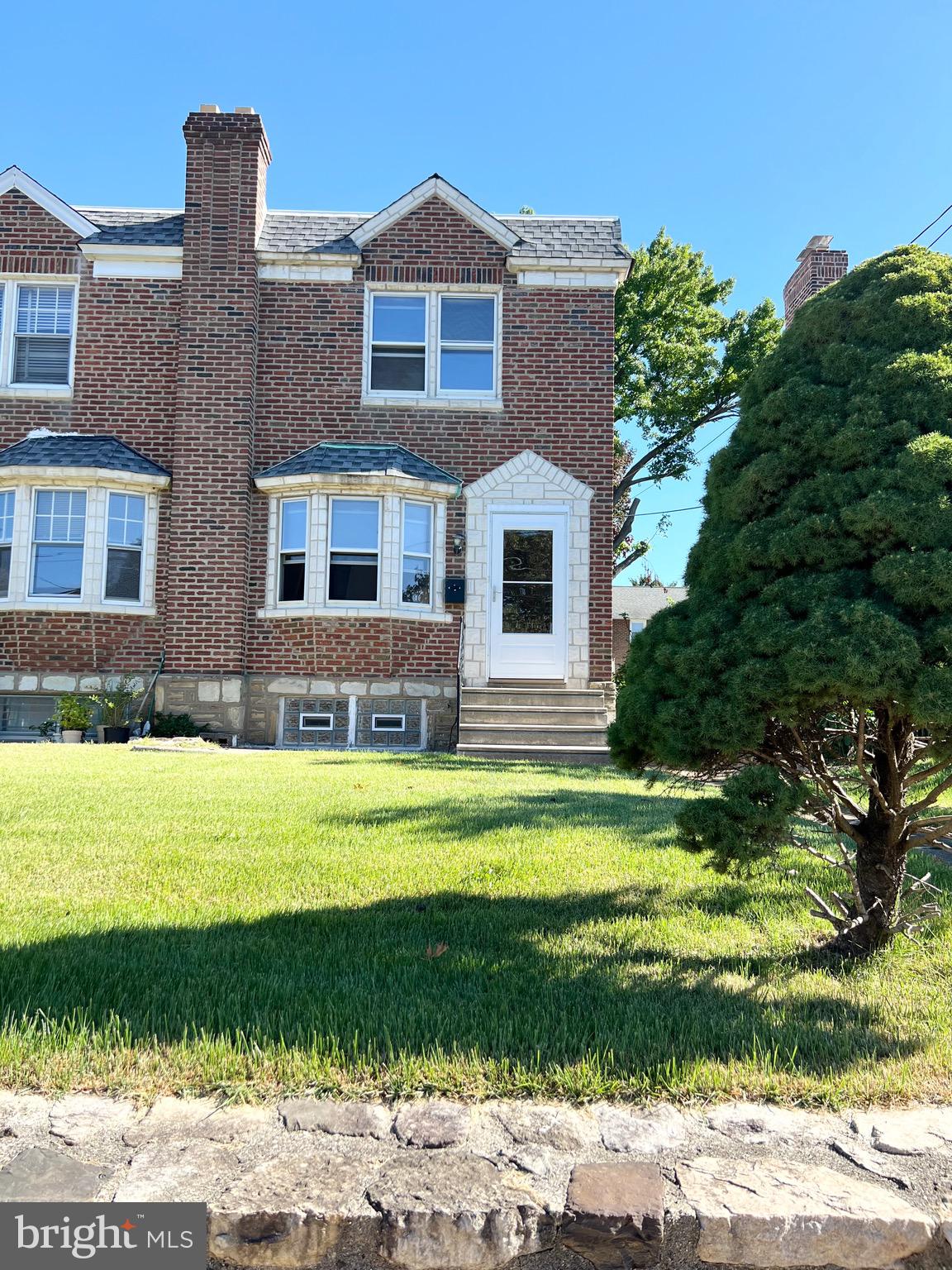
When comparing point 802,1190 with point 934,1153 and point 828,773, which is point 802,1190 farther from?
point 828,773

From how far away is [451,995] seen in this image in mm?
3227

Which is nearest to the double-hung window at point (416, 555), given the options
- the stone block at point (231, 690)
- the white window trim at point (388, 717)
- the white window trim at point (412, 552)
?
the white window trim at point (412, 552)

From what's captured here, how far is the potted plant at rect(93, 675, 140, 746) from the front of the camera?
12.6 metres

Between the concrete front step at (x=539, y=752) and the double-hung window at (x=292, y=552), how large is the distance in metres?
3.60

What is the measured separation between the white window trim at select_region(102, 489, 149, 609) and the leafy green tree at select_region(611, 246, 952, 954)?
11.2m

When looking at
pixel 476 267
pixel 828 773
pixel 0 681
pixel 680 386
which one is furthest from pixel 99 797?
pixel 680 386

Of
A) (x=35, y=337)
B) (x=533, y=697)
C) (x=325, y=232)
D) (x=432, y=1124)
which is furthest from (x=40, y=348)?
(x=432, y=1124)

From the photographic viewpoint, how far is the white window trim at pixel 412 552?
45.0 feet

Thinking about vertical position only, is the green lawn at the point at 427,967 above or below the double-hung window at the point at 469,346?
below

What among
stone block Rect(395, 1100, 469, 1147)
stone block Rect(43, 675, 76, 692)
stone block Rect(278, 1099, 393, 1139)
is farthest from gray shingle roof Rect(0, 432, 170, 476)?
stone block Rect(395, 1100, 469, 1147)

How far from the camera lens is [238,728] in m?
13.5

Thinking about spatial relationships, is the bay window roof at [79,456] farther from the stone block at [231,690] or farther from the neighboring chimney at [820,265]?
the neighboring chimney at [820,265]

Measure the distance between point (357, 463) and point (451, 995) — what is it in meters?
11.0

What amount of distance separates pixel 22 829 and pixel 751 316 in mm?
22293
